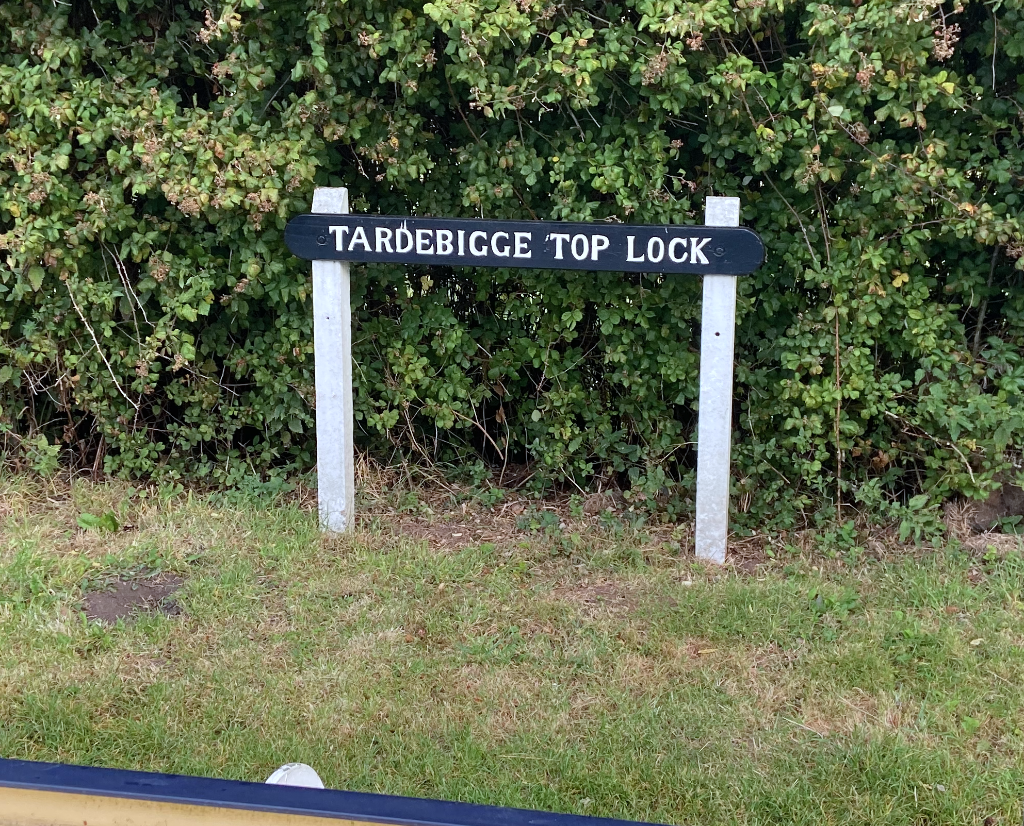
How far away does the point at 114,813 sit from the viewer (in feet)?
5.91

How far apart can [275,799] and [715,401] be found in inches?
109

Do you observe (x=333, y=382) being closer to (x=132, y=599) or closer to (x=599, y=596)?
(x=132, y=599)

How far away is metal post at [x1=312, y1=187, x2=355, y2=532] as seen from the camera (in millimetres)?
4320

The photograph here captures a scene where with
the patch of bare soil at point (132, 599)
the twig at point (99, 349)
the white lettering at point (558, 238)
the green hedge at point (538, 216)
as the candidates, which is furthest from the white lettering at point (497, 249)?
the twig at point (99, 349)

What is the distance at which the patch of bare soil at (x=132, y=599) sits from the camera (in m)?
3.95

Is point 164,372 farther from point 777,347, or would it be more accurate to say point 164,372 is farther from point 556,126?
point 777,347

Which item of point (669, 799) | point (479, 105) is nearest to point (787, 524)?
point (669, 799)

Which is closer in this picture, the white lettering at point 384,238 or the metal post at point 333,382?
the white lettering at point 384,238

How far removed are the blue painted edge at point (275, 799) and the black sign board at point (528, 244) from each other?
2634 millimetres

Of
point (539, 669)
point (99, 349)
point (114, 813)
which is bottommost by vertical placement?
point (539, 669)

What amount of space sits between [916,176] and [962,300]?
2.46 feet

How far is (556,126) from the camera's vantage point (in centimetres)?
437

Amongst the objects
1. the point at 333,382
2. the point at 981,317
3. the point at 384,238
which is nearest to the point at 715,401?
the point at 981,317

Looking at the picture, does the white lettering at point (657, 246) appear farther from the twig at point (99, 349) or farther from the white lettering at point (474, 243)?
the twig at point (99, 349)
